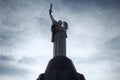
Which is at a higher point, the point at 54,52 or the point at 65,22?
the point at 65,22

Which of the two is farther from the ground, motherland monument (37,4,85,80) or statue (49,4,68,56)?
statue (49,4,68,56)

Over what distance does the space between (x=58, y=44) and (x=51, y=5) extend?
14.6 feet

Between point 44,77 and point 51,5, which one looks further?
point 51,5

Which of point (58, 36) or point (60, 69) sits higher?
point (58, 36)

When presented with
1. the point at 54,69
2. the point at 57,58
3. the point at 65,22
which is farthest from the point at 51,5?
the point at 54,69

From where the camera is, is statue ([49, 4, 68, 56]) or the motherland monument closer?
the motherland monument

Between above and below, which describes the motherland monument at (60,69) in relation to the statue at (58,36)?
below

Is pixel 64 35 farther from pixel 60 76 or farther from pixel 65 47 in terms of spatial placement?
pixel 60 76

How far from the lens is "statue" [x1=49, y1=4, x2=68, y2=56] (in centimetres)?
1921

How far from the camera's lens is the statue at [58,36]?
19.2 m

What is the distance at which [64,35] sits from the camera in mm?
19719

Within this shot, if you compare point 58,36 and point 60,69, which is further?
point 58,36

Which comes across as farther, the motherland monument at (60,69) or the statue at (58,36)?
the statue at (58,36)

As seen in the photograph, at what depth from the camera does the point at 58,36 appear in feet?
63.6
